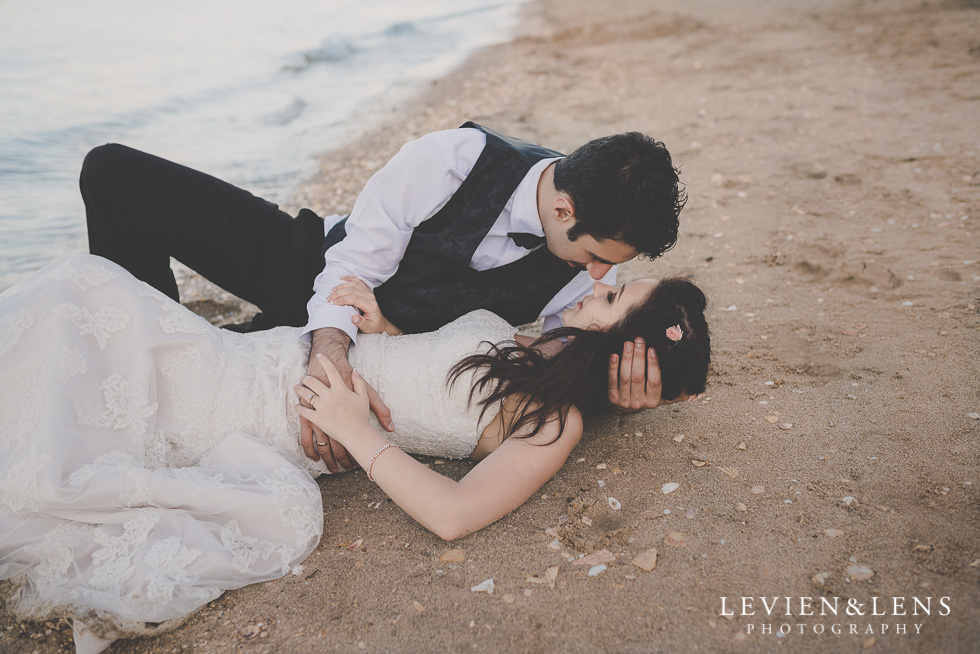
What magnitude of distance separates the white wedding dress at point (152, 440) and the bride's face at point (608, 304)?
1.18ft

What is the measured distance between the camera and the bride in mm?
2109

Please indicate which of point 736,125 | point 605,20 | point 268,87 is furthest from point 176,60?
point 736,125

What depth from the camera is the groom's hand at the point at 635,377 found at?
2590mm

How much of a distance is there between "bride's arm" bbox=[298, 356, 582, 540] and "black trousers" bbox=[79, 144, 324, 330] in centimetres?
106

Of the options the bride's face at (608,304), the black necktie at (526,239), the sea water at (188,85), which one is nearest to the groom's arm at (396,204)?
the black necktie at (526,239)

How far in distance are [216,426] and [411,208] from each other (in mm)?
1271

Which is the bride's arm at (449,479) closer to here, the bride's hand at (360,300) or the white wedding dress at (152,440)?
the white wedding dress at (152,440)

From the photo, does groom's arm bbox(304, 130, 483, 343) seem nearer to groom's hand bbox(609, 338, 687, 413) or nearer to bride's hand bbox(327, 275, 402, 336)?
bride's hand bbox(327, 275, 402, 336)

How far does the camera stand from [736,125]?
689cm

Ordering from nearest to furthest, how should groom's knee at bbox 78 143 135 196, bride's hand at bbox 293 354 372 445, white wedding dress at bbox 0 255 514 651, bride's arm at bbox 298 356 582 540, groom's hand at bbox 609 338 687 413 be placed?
1. white wedding dress at bbox 0 255 514 651
2. bride's arm at bbox 298 356 582 540
3. bride's hand at bbox 293 354 372 445
4. groom's hand at bbox 609 338 687 413
5. groom's knee at bbox 78 143 135 196

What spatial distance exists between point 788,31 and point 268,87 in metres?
9.21

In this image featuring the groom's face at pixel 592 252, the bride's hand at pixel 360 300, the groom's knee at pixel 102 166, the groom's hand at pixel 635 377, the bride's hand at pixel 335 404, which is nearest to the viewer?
the bride's hand at pixel 335 404

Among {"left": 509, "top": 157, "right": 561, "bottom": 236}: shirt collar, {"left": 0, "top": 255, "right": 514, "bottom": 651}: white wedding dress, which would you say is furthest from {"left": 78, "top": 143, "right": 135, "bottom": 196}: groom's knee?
{"left": 509, "top": 157, "right": 561, "bottom": 236}: shirt collar

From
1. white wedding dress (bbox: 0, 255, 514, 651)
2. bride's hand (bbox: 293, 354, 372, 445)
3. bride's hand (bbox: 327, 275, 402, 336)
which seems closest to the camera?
white wedding dress (bbox: 0, 255, 514, 651)
